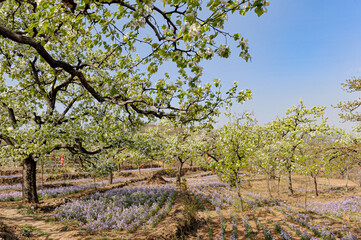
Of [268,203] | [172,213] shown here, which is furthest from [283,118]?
[172,213]

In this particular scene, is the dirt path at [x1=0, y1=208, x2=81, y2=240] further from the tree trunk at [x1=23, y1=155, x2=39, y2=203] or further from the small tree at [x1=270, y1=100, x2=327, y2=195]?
the small tree at [x1=270, y1=100, x2=327, y2=195]

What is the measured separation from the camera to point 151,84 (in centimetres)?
679

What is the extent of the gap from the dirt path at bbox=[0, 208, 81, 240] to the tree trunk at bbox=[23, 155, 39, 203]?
125 cm

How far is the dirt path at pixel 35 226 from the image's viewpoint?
733 centimetres

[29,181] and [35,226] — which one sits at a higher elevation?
[29,181]

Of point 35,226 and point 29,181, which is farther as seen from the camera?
point 29,181

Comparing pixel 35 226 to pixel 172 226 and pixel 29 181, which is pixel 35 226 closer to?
pixel 29 181

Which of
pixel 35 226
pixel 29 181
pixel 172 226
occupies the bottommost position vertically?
pixel 172 226

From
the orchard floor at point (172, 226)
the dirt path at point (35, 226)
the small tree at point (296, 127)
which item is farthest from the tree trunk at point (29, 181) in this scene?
the small tree at point (296, 127)

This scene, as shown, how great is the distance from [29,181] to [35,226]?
4.51 m

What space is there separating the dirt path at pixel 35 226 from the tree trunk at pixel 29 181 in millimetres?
1247

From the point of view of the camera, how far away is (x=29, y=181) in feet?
38.4

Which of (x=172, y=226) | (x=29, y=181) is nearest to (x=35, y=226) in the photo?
(x=29, y=181)

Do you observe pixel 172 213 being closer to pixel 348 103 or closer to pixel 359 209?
pixel 359 209
